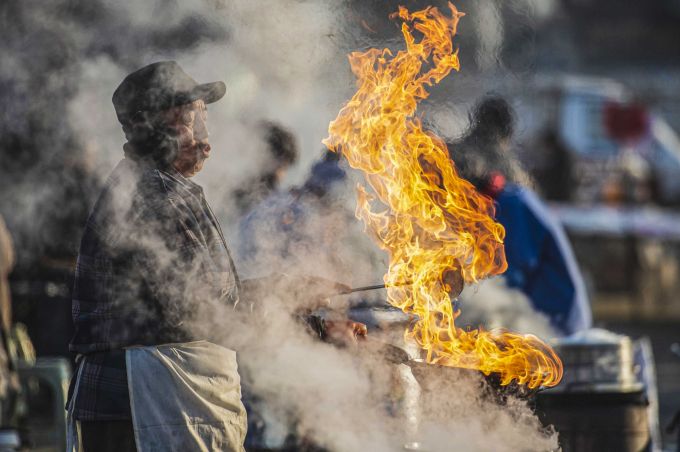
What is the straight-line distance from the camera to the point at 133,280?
3418mm

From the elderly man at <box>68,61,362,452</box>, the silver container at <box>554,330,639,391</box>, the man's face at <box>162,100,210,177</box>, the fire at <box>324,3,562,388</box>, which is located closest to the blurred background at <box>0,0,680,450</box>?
the fire at <box>324,3,562,388</box>

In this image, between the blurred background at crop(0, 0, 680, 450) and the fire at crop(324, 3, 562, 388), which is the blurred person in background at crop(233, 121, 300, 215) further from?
the fire at crop(324, 3, 562, 388)

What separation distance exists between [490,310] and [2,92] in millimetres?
3335

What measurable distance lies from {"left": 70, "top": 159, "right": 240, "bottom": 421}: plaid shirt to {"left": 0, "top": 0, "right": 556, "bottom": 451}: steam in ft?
0.58

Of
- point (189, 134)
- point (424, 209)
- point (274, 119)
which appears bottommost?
point (424, 209)

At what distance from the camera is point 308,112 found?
18.2 ft

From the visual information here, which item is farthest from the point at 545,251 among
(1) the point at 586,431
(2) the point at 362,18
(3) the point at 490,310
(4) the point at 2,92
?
(4) the point at 2,92

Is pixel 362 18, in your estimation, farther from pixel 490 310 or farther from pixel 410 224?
pixel 490 310

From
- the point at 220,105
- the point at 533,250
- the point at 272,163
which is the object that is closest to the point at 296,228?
the point at 272,163

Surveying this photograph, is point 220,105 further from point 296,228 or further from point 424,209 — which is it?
point 424,209

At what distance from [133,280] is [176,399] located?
42cm

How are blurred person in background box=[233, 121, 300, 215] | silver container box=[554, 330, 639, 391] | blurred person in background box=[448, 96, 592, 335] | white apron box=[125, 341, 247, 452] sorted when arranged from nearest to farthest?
white apron box=[125, 341, 247, 452]
silver container box=[554, 330, 639, 391]
blurred person in background box=[233, 121, 300, 215]
blurred person in background box=[448, 96, 592, 335]

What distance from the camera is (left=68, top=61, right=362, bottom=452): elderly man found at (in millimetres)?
3367

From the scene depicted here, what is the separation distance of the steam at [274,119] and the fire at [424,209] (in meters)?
0.15
